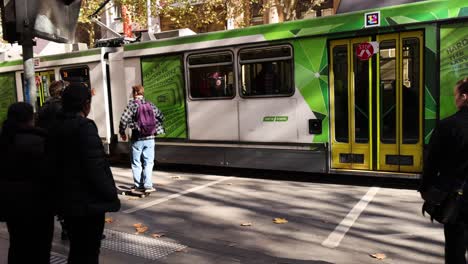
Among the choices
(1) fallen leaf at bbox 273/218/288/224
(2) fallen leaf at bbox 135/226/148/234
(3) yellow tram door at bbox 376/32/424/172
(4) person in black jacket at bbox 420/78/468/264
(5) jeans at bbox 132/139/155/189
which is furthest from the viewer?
(5) jeans at bbox 132/139/155/189

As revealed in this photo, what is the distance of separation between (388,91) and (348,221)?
2.51m

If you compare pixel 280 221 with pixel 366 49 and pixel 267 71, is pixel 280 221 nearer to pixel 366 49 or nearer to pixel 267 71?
pixel 366 49

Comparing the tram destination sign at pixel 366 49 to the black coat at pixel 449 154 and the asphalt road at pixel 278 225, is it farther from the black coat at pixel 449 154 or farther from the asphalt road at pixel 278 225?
the black coat at pixel 449 154

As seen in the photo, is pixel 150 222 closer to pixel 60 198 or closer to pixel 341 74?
pixel 60 198

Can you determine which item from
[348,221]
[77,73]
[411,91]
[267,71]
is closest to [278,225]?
[348,221]

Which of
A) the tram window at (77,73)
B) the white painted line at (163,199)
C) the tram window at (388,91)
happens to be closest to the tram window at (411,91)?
the tram window at (388,91)

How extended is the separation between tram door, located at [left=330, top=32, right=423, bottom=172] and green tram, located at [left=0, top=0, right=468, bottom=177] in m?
0.02

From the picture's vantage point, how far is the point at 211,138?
30.9 feet

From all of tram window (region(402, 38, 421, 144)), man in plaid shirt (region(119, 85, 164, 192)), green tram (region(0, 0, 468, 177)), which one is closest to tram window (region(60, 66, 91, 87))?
green tram (region(0, 0, 468, 177))

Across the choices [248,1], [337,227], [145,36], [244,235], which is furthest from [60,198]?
[248,1]

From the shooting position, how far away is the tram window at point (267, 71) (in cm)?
841

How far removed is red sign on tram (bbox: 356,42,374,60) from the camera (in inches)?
298

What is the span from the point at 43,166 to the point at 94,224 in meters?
0.57

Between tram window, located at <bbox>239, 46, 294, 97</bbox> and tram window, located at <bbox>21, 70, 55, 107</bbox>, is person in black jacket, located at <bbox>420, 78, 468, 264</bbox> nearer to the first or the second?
tram window, located at <bbox>239, 46, 294, 97</bbox>
